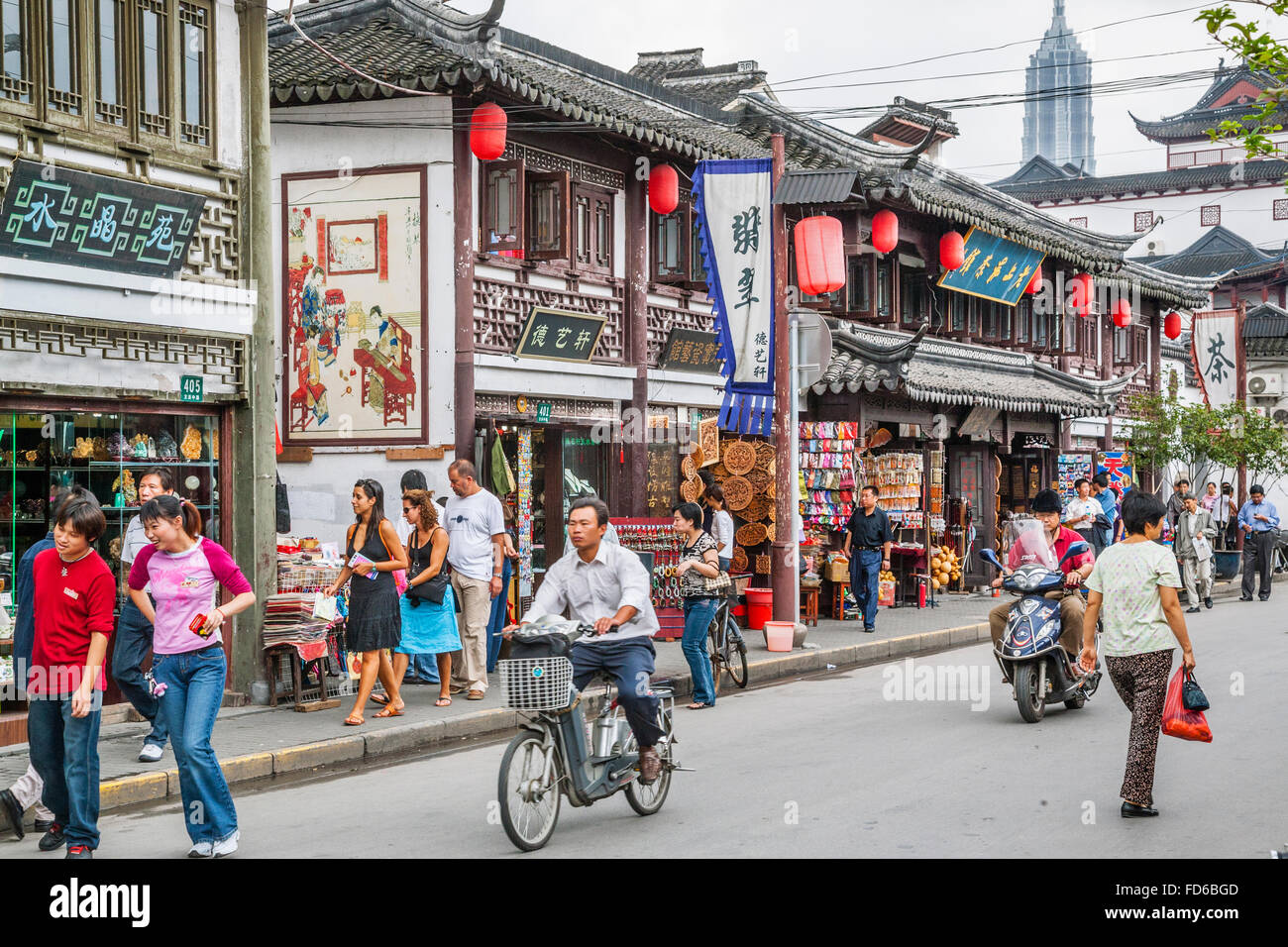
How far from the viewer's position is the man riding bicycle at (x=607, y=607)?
8.32 meters

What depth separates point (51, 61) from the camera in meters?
11.1

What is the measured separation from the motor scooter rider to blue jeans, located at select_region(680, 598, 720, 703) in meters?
2.54

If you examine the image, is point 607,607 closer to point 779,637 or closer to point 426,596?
point 426,596

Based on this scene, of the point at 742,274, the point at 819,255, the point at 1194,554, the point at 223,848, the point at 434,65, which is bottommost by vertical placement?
the point at 223,848

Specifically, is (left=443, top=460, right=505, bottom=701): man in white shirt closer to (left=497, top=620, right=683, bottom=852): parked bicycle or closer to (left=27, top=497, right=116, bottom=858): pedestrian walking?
(left=497, top=620, right=683, bottom=852): parked bicycle

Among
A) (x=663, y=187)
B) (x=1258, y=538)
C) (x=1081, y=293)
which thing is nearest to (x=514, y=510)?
(x=663, y=187)

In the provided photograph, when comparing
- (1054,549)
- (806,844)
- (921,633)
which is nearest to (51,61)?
(806,844)

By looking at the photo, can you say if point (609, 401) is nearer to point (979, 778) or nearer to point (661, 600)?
point (661, 600)

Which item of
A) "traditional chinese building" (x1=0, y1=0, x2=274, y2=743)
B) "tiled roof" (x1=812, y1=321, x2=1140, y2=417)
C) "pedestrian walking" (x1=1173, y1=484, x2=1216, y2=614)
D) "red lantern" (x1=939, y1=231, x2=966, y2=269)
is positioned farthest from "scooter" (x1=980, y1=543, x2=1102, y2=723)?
"red lantern" (x1=939, y1=231, x2=966, y2=269)

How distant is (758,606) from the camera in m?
19.0

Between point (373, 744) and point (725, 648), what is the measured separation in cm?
440

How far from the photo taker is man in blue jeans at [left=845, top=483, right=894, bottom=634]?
19453mm

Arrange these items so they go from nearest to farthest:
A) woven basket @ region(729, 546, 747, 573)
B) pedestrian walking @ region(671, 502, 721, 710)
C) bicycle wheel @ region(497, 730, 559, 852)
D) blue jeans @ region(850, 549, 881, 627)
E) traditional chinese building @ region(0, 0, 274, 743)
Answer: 1. bicycle wheel @ region(497, 730, 559, 852)
2. traditional chinese building @ region(0, 0, 274, 743)
3. pedestrian walking @ region(671, 502, 721, 710)
4. woven basket @ region(729, 546, 747, 573)
5. blue jeans @ region(850, 549, 881, 627)

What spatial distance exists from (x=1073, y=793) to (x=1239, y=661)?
763 centimetres
